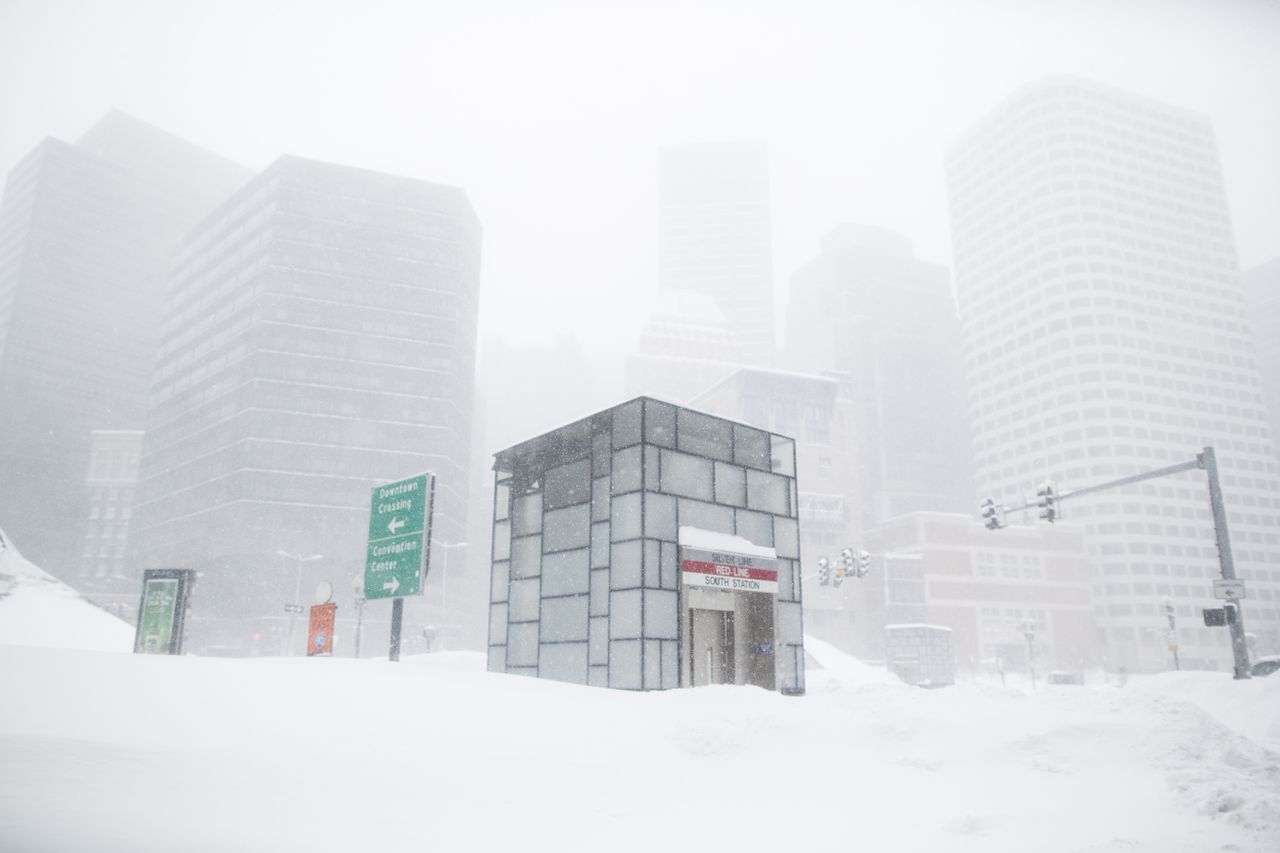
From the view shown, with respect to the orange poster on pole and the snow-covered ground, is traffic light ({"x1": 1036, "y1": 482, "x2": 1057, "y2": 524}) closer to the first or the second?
the snow-covered ground

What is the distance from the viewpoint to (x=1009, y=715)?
46.3ft

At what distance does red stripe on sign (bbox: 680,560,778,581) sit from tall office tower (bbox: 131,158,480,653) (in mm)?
96071

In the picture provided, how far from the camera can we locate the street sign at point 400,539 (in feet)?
75.7

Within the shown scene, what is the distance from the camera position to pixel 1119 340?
535 ft

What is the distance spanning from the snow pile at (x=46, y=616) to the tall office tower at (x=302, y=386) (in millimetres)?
71943

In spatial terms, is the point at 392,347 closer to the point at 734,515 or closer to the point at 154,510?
the point at 154,510

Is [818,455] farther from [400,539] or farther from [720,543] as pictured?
[400,539]

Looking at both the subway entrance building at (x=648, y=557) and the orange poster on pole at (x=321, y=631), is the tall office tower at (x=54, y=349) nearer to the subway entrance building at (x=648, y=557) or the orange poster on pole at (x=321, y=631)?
the orange poster on pole at (x=321, y=631)

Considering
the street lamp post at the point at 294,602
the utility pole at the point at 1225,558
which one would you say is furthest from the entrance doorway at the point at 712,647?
the street lamp post at the point at 294,602

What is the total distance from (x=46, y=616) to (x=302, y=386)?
91.6m

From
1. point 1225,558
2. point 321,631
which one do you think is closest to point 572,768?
point 321,631

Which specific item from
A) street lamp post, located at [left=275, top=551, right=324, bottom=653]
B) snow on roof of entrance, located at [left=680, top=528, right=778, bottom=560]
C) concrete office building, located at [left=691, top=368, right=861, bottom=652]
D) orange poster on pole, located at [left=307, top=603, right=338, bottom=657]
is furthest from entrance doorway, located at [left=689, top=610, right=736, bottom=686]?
concrete office building, located at [left=691, top=368, right=861, bottom=652]

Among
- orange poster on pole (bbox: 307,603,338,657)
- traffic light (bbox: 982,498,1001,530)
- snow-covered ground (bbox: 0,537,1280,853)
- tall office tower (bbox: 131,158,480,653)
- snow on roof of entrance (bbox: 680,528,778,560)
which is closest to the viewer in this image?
snow-covered ground (bbox: 0,537,1280,853)

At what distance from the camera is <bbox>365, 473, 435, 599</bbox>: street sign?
75.7 ft
